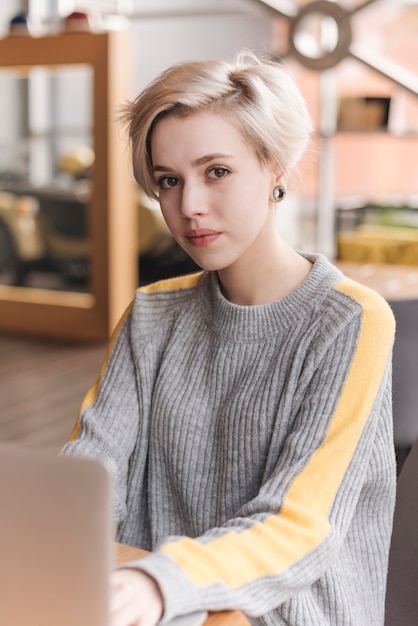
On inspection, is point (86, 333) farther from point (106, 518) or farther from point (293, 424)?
point (106, 518)

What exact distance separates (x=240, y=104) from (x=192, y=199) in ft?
0.46

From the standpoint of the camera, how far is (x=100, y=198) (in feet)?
19.1

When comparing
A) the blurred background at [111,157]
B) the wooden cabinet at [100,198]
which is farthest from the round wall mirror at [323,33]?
the wooden cabinet at [100,198]

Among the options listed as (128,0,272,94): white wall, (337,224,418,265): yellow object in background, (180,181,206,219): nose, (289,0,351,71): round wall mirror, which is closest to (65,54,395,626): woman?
(180,181,206,219): nose

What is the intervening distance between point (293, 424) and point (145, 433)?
263 mm

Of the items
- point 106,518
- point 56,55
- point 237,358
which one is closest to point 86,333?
point 56,55

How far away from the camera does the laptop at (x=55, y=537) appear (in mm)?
694

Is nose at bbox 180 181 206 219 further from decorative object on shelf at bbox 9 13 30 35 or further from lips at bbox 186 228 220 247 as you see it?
decorative object on shelf at bbox 9 13 30 35

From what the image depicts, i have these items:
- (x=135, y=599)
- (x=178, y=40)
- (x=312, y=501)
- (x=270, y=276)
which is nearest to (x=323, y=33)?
(x=178, y=40)

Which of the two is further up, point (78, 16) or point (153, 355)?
point (78, 16)

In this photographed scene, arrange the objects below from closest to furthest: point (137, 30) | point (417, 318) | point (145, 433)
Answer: point (145, 433) → point (417, 318) → point (137, 30)

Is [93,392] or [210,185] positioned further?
[93,392]

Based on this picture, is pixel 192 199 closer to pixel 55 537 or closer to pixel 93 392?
pixel 93 392

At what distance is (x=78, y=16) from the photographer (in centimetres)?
588
